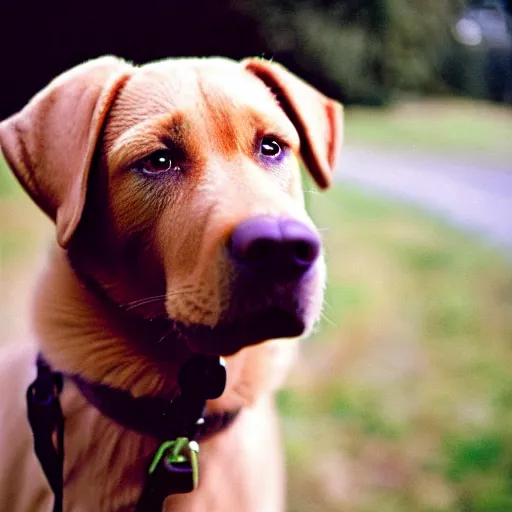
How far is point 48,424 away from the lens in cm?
196

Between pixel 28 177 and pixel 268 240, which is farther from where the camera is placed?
pixel 28 177

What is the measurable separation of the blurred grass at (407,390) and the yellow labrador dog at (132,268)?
149 cm

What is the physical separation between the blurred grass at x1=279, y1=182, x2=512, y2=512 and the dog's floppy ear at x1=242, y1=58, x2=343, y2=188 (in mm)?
1621

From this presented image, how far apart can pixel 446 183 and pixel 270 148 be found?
792 centimetres

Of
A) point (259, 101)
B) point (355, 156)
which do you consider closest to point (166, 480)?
point (259, 101)

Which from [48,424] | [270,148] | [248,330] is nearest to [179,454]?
[48,424]

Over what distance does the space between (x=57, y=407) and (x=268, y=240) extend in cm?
91

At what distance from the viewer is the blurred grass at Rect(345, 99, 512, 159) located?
7117 mm

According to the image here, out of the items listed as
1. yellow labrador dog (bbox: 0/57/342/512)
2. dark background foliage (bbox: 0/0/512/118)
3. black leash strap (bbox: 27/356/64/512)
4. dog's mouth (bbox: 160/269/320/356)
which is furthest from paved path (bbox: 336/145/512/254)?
black leash strap (bbox: 27/356/64/512)

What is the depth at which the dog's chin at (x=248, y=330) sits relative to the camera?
1.68 metres

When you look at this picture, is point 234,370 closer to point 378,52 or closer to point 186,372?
point 186,372

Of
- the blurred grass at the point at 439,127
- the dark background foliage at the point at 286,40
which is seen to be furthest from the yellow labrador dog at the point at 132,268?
the blurred grass at the point at 439,127

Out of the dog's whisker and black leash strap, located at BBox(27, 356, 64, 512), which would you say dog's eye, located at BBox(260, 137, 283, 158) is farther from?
black leash strap, located at BBox(27, 356, 64, 512)

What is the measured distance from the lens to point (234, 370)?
2.19 meters
